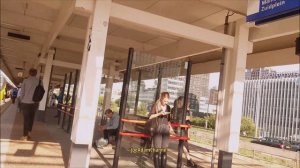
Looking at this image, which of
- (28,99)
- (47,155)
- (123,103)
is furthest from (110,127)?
(123,103)

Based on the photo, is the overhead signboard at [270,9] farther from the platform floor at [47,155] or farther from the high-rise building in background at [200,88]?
the platform floor at [47,155]

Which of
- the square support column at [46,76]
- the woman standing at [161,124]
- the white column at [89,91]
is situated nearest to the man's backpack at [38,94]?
the white column at [89,91]

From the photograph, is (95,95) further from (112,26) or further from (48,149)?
(112,26)

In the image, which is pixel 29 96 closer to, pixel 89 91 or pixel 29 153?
pixel 29 153

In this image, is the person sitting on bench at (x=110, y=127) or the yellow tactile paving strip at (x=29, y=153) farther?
the person sitting on bench at (x=110, y=127)

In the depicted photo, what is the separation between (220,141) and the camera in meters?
6.49

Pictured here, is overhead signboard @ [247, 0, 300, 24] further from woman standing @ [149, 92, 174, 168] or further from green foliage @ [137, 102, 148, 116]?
green foliage @ [137, 102, 148, 116]

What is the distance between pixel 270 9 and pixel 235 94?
2062 millimetres

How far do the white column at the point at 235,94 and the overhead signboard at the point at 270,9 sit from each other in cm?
113

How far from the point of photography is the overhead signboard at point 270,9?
4.31 m

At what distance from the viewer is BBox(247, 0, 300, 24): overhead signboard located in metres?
4.31

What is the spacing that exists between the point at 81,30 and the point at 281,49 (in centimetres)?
542

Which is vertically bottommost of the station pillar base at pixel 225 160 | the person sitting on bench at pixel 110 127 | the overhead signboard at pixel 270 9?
the station pillar base at pixel 225 160

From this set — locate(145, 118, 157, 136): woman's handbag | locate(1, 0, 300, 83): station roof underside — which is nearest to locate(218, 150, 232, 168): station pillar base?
locate(145, 118, 157, 136): woman's handbag
